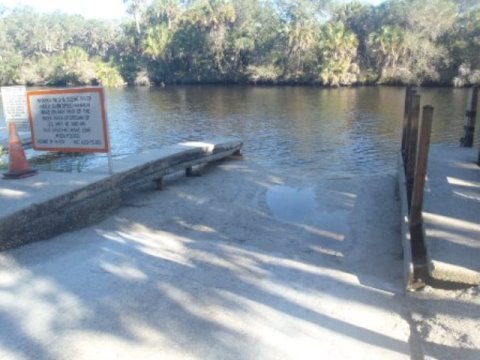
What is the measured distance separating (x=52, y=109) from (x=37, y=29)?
10463 centimetres

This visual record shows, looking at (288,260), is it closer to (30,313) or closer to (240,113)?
(30,313)

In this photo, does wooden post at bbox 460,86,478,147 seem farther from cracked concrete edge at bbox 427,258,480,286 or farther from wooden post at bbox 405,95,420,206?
cracked concrete edge at bbox 427,258,480,286

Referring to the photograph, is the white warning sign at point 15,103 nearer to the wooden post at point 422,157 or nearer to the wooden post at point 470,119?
the wooden post at point 470,119

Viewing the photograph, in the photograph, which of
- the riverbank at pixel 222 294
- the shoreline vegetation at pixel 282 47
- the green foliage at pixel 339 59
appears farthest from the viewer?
the green foliage at pixel 339 59

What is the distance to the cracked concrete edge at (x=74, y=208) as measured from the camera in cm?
588

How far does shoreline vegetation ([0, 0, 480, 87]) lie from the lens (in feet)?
154

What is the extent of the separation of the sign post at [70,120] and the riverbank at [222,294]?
1.32 metres

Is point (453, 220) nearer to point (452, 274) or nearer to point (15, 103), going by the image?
point (452, 274)

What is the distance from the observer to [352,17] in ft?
181

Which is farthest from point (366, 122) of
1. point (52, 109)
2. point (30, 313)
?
point (30, 313)

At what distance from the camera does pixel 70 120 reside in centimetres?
789

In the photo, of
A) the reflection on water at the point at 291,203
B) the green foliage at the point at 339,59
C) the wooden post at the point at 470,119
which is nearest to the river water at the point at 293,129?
the reflection on water at the point at 291,203

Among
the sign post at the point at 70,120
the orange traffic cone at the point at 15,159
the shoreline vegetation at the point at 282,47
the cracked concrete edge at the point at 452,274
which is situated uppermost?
the shoreline vegetation at the point at 282,47

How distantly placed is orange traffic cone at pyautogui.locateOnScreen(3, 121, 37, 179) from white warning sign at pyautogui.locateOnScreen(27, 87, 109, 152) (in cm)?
35
